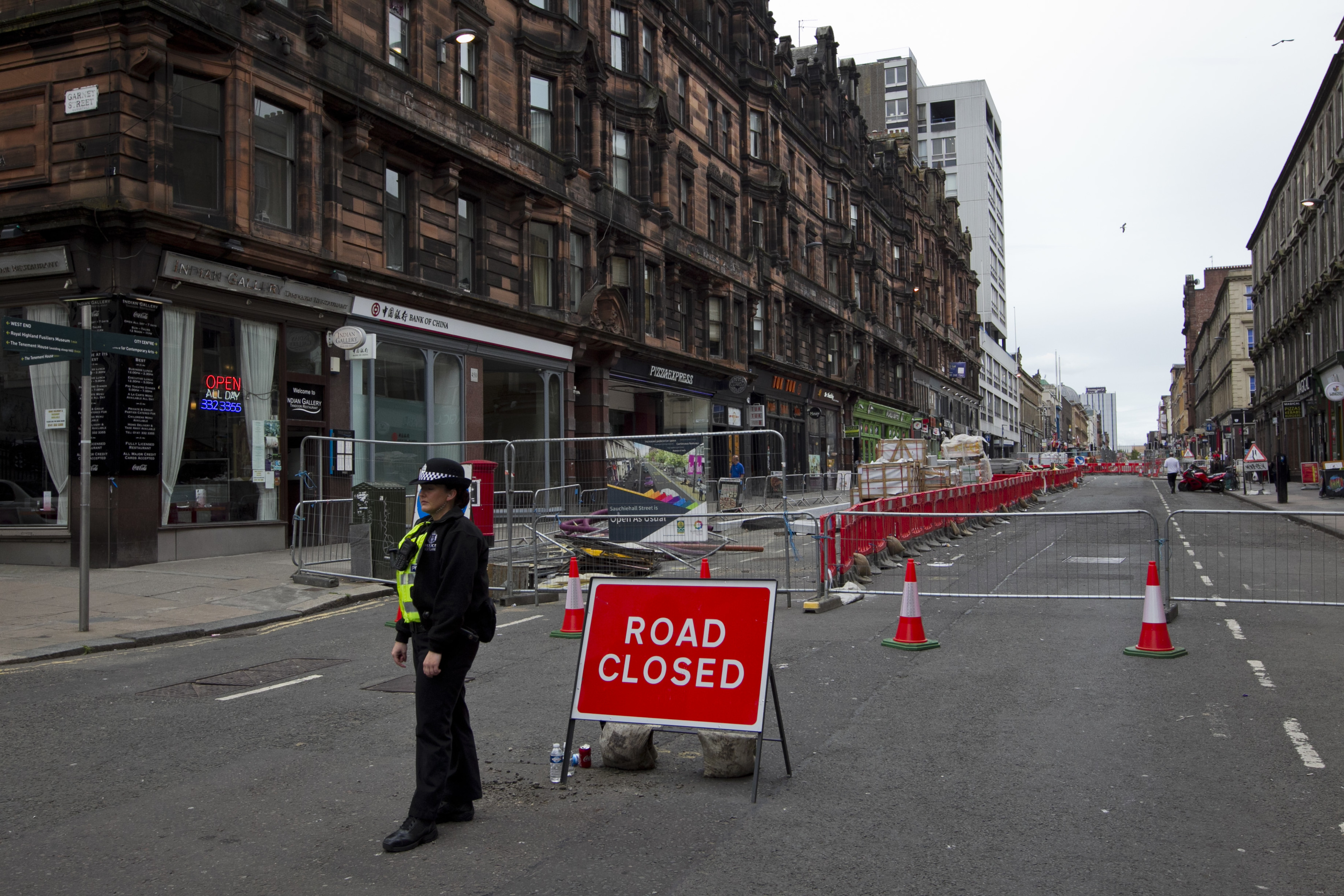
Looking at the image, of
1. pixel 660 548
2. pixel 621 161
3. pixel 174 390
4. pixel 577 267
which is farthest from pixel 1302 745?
pixel 621 161

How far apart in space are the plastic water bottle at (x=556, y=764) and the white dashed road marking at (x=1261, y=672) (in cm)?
537

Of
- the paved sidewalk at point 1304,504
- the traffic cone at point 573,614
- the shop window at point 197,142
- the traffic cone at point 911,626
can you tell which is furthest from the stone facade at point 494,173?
the paved sidewalk at point 1304,504

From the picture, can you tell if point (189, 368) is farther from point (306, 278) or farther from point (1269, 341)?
point (1269, 341)

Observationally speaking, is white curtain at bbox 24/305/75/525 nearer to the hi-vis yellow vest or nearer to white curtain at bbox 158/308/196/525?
white curtain at bbox 158/308/196/525

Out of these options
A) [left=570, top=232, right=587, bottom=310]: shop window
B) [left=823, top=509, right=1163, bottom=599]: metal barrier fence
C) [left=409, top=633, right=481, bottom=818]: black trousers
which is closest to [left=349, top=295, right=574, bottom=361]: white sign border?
[left=570, top=232, right=587, bottom=310]: shop window

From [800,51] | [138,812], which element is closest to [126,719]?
[138,812]

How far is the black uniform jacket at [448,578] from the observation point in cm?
462

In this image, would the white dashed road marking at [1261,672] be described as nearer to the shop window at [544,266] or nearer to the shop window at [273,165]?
the shop window at [273,165]

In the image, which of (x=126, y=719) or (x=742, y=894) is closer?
(x=742, y=894)

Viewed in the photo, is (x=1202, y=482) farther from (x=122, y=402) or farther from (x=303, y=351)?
(x=122, y=402)

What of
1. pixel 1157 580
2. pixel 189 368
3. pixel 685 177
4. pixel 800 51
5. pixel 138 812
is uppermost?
pixel 800 51

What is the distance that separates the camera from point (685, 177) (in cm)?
3328

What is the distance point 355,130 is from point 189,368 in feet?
20.3

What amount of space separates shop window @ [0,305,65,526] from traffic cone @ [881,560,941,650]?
12.6m
